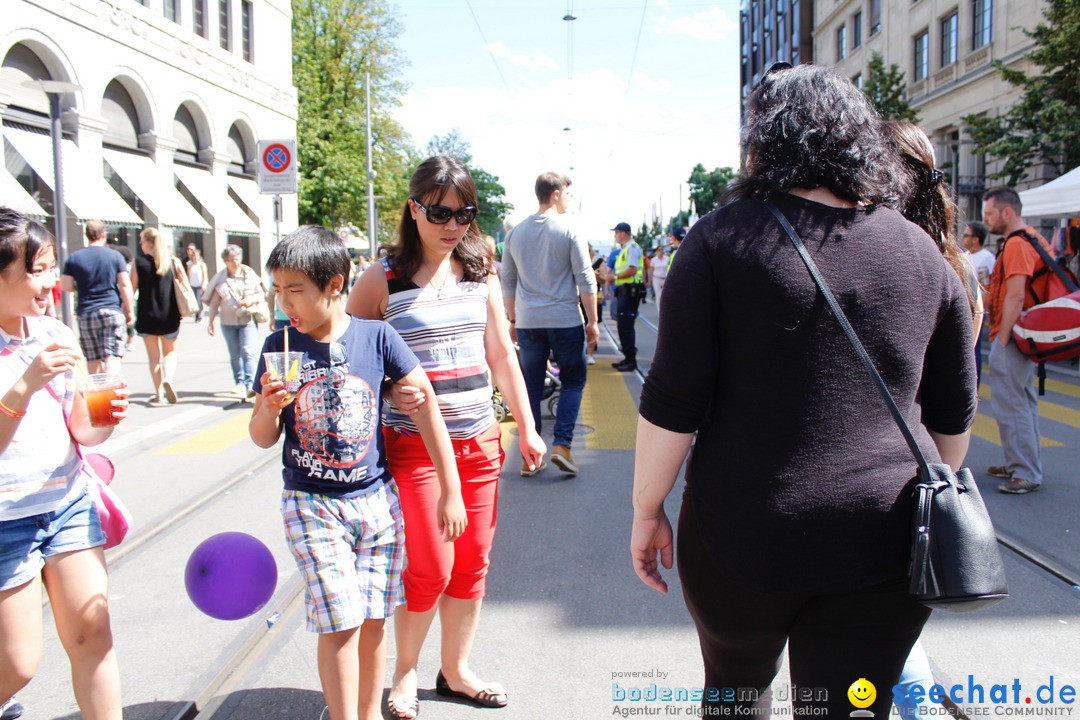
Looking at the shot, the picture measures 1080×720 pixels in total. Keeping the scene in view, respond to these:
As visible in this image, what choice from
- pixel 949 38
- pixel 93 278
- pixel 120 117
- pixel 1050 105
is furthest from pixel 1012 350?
pixel 949 38

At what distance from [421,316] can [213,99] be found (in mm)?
26880

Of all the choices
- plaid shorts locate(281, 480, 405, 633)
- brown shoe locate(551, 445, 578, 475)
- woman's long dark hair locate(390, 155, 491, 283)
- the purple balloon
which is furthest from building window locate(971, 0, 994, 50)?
the purple balloon

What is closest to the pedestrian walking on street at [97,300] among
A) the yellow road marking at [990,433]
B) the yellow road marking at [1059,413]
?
the yellow road marking at [990,433]

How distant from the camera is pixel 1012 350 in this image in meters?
5.73

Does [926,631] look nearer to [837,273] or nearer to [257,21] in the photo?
[837,273]

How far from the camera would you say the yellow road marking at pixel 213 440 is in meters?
7.53

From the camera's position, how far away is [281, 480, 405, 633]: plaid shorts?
7.98ft

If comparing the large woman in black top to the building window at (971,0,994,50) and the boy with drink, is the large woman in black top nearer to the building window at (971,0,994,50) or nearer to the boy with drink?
the boy with drink

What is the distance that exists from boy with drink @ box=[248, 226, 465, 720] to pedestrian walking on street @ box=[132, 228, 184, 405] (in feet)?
25.2

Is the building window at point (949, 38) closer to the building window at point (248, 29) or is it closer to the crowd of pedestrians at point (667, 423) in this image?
the building window at point (248, 29)

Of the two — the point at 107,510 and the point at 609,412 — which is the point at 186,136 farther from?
the point at 107,510

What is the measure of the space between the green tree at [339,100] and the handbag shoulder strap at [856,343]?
3570 cm

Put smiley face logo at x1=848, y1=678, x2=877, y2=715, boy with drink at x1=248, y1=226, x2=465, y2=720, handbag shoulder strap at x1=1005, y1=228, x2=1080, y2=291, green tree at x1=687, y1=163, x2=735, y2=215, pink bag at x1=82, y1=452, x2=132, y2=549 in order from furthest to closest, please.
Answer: green tree at x1=687, y1=163, x2=735, y2=215
handbag shoulder strap at x1=1005, y1=228, x2=1080, y2=291
pink bag at x1=82, y1=452, x2=132, y2=549
boy with drink at x1=248, y1=226, x2=465, y2=720
smiley face logo at x1=848, y1=678, x2=877, y2=715

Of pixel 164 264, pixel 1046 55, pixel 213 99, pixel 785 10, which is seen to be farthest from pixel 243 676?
pixel 785 10
